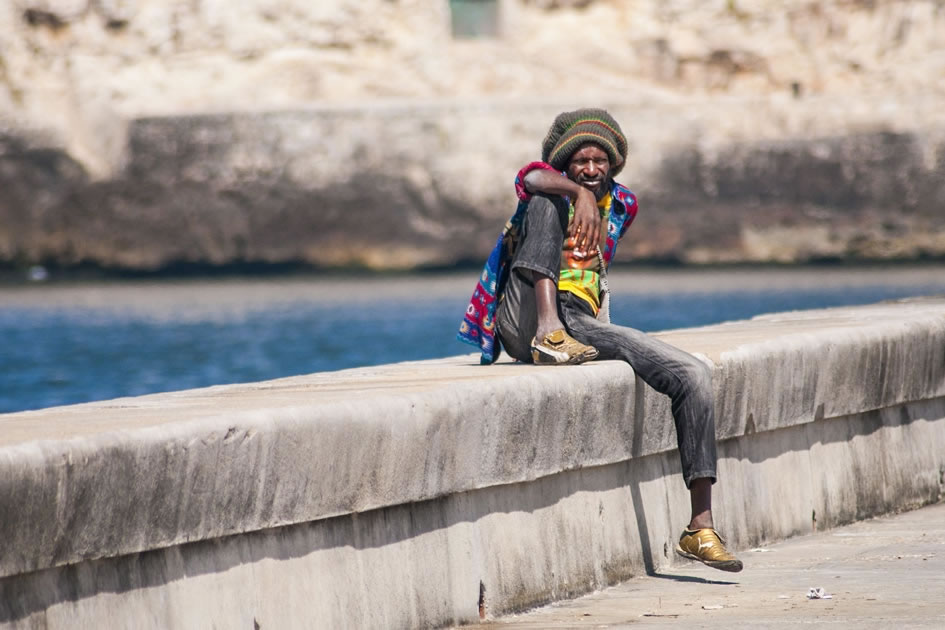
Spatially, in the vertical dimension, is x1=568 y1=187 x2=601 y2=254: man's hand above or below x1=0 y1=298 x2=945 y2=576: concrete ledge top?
above

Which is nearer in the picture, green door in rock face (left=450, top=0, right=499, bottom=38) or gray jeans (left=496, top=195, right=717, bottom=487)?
gray jeans (left=496, top=195, right=717, bottom=487)

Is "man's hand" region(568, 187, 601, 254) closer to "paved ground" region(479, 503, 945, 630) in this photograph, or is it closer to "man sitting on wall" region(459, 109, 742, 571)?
"man sitting on wall" region(459, 109, 742, 571)

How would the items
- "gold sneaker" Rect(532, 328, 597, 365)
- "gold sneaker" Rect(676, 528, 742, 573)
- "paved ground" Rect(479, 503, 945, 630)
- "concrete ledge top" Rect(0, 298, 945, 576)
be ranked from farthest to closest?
"gold sneaker" Rect(532, 328, 597, 365), "gold sneaker" Rect(676, 528, 742, 573), "paved ground" Rect(479, 503, 945, 630), "concrete ledge top" Rect(0, 298, 945, 576)

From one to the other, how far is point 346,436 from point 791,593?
4.94 feet

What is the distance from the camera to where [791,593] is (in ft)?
17.2

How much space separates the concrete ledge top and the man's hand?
513 millimetres

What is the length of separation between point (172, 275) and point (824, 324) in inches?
1290

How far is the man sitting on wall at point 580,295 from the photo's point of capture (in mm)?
5469

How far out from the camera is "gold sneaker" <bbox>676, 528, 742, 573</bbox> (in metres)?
5.41

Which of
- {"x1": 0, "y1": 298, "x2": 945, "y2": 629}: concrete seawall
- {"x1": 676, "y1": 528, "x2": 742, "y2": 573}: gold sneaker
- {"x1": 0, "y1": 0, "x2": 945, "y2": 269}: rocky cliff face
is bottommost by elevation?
{"x1": 676, "y1": 528, "x2": 742, "y2": 573}: gold sneaker

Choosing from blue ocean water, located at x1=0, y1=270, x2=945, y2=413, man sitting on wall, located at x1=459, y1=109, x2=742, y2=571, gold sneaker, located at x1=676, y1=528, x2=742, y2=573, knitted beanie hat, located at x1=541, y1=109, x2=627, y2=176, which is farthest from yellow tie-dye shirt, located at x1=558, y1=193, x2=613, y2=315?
blue ocean water, located at x1=0, y1=270, x2=945, y2=413

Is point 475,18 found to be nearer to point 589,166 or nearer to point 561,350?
point 589,166

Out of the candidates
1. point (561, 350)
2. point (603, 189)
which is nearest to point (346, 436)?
point (561, 350)

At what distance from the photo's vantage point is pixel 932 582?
534cm
